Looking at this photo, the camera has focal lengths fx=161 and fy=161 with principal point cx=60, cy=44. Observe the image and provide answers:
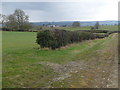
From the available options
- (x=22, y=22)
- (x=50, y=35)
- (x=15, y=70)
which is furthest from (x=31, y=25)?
(x=15, y=70)

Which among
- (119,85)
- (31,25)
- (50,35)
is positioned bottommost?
(119,85)

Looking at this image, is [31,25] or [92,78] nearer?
[92,78]

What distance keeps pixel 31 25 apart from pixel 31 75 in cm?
5473

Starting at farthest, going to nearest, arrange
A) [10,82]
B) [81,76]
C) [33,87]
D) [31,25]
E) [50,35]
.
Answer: [31,25], [50,35], [81,76], [10,82], [33,87]

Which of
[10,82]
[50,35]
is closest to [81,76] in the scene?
[10,82]

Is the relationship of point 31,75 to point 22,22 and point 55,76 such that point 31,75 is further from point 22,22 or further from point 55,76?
point 22,22

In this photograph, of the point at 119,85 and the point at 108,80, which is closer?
the point at 119,85

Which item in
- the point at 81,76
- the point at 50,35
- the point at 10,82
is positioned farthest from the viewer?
the point at 50,35

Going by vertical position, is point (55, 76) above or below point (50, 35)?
below

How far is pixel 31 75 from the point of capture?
7086mm

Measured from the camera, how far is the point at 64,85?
6.07 metres

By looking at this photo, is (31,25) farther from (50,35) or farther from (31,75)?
(31,75)

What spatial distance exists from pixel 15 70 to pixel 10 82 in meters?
1.77

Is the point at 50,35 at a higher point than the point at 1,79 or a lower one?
higher
